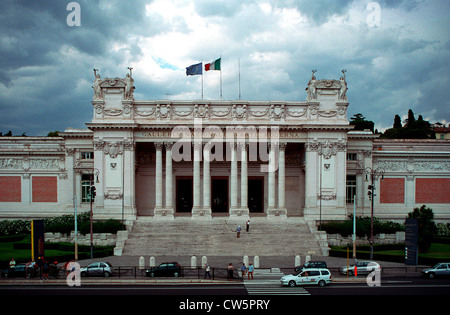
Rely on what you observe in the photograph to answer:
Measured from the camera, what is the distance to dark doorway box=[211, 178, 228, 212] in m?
66.8

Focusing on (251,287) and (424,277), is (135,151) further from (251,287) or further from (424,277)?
(424,277)

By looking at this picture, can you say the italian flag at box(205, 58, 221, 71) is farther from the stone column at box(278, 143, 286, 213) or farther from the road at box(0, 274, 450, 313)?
the road at box(0, 274, 450, 313)

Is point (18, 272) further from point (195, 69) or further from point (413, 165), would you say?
point (413, 165)

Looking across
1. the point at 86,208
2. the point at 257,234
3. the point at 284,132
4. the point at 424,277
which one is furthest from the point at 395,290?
the point at 86,208

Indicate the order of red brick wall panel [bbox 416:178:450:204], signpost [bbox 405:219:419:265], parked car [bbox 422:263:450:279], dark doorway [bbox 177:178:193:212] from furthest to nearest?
red brick wall panel [bbox 416:178:450:204], dark doorway [bbox 177:178:193:212], signpost [bbox 405:219:419:265], parked car [bbox 422:263:450:279]

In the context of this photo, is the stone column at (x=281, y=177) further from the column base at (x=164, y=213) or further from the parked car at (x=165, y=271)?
the parked car at (x=165, y=271)

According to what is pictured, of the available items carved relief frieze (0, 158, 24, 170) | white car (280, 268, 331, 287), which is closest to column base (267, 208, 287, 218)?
white car (280, 268, 331, 287)

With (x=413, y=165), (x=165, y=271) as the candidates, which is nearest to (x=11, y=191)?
(x=165, y=271)

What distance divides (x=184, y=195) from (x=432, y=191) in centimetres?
3544

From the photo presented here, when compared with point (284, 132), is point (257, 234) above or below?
below

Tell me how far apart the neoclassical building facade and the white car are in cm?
2370

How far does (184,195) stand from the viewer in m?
66.5

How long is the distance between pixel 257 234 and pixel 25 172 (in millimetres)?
36209

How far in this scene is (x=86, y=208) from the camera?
65062 millimetres
